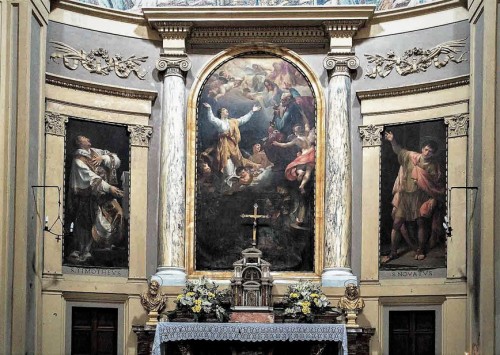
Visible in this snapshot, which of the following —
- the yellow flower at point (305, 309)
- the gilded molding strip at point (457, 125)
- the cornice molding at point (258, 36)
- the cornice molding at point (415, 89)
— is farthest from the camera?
the cornice molding at point (258, 36)

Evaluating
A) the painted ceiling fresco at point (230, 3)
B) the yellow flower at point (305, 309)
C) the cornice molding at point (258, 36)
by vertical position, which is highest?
the painted ceiling fresco at point (230, 3)

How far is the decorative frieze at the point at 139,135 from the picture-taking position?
64.6 ft

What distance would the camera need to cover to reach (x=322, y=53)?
20.1 meters

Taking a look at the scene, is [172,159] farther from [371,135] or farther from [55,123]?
[371,135]

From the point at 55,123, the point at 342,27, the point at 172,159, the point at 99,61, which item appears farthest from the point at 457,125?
the point at 55,123

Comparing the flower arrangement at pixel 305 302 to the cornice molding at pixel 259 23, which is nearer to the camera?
the flower arrangement at pixel 305 302

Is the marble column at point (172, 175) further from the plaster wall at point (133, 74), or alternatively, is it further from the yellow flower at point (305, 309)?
the yellow flower at point (305, 309)

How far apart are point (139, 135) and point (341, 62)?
4127mm

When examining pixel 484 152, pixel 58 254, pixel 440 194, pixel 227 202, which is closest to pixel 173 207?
pixel 227 202

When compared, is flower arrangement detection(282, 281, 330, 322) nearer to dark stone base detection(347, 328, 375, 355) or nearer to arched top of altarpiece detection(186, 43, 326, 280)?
dark stone base detection(347, 328, 375, 355)

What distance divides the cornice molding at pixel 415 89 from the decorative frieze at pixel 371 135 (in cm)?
59

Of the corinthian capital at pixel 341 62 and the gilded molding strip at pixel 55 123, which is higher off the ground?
the corinthian capital at pixel 341 62

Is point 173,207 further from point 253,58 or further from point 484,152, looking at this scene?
point 484,152

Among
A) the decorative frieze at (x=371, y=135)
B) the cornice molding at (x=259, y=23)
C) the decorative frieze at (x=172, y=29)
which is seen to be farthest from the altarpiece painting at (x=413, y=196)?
the decorative frieze at (x=172, y=29)
